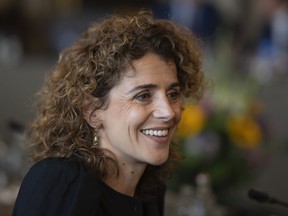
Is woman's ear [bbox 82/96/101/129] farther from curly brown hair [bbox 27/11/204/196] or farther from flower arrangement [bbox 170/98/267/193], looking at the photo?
flower arrangement [bbox 170/98/267/193]

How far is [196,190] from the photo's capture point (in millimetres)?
2756

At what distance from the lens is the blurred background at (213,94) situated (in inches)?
110

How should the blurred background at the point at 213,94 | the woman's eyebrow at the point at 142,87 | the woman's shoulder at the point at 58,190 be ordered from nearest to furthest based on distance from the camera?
the woman's shoulder at the point at 58,190 → the woman's eyebrow at the point at 142,87 → the blurred background at the point at 213,94

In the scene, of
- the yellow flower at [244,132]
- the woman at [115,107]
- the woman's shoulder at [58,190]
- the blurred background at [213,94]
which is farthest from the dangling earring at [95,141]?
the yellow flower at [244,132]

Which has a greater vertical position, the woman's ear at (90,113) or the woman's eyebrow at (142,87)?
the woman's eyebrow at (142,87)

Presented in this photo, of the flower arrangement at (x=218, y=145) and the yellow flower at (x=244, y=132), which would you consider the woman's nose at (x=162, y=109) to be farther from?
the yellow flower at (x=244, y=132)

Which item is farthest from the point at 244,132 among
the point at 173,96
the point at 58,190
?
the point at 58,190

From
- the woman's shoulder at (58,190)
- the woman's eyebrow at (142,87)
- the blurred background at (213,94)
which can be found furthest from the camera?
the blurred background at (213,94)

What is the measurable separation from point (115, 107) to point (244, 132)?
1.27 m

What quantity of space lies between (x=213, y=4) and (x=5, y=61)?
1556 mm

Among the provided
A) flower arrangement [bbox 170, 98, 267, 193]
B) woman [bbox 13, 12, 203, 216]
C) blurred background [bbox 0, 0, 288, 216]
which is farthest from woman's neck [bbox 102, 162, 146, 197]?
flower arrangement [bbox 170, 98, 267, 193]

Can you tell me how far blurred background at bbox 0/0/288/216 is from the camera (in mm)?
Result: 2793

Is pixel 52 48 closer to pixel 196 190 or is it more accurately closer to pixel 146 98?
pixel 196 190

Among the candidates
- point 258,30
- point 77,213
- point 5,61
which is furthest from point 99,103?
point 258,30
